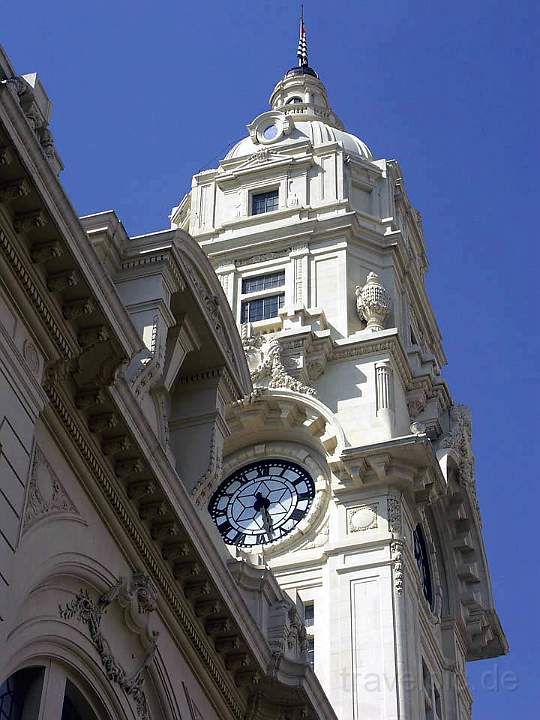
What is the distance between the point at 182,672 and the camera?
2467cm

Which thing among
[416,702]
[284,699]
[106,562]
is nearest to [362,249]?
[416,702]

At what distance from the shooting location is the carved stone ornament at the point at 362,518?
40.1 metres

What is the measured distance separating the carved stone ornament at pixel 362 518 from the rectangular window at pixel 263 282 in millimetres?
9613

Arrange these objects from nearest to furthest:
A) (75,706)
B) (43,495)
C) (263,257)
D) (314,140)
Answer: (43,495)
(75,706)
(263,257)
(314,140)

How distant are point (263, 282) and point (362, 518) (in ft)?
34.1

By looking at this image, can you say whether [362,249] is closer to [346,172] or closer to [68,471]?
[346,172]

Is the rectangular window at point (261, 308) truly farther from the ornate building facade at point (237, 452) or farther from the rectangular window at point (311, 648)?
the rectangular window at point (311, 648)

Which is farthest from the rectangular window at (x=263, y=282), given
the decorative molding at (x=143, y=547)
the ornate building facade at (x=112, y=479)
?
the decorative molding at (x=143, y=547)

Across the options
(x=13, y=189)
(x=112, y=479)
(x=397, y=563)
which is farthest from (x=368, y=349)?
(x=13, y=189)

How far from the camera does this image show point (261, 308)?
46.8 metres

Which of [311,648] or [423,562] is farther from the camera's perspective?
[423,562]

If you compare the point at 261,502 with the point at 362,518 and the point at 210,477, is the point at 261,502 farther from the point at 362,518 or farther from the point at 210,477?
the point at 210,477

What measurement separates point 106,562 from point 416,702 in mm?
16665

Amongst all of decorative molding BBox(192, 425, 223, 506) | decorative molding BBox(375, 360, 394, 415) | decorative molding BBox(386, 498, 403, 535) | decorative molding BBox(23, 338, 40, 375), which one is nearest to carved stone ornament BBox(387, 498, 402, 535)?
decorative molding BBox(386, 498, 403, 535)
